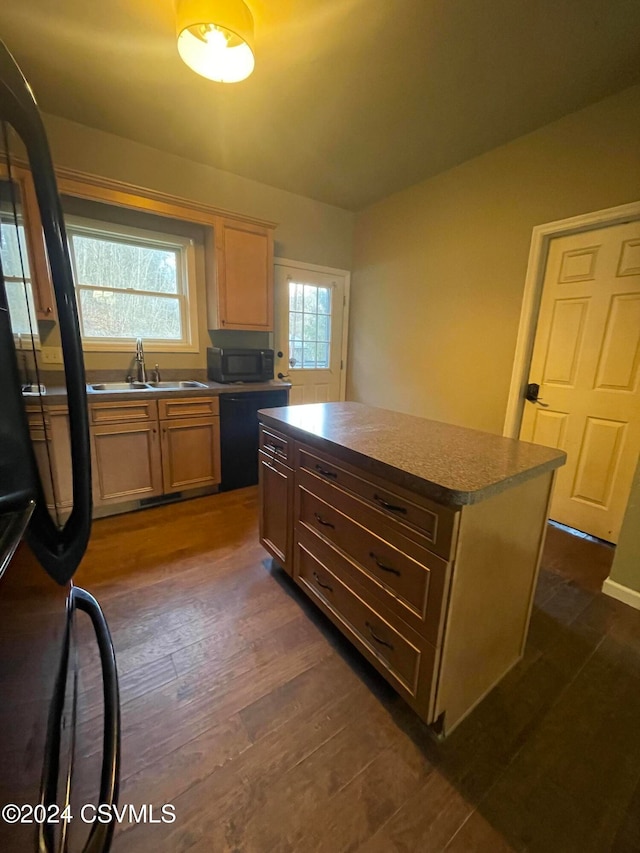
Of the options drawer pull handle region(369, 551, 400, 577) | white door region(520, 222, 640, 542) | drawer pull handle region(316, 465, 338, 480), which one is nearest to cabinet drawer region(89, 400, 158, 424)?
drawer pull handle region(316, 465, 338, 480)

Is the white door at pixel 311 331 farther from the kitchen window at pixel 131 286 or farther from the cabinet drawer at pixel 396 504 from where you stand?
the cabinet drawer at pixel 396 504

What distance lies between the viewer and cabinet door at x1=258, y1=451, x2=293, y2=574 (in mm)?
1715

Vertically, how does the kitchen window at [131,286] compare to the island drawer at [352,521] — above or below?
above

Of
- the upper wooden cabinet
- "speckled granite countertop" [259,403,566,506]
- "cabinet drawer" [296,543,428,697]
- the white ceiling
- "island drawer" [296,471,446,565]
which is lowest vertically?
"cabinet drawer" [296,543,428,697]

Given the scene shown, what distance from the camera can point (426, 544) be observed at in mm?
1043

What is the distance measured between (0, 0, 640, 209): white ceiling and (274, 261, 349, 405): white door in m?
1.14

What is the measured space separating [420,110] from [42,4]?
81.1 inches

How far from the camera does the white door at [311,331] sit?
3.74m

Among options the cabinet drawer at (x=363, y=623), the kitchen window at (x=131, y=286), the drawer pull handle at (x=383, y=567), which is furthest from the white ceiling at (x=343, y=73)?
the cabinet drawer at (x=363, y=623)

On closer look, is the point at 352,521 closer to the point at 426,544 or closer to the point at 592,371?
the point at 426,544

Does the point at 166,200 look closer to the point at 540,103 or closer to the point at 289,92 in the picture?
the point at 289,92

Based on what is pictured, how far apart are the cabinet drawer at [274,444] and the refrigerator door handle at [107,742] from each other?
2.96 ft

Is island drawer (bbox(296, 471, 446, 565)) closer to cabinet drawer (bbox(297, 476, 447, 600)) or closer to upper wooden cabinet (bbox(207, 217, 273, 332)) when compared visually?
cabinet drawer (bbox(297, 476, 447, 600))

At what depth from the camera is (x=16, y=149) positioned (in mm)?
600
